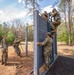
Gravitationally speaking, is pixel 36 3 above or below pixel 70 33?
above

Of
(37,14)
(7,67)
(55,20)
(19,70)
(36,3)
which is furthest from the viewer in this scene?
(36,3)

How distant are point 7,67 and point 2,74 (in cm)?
82

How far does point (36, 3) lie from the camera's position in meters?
15.4

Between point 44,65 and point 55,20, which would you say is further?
point 55,20

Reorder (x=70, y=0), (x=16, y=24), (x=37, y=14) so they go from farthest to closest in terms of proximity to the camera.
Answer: (x=16, y=24), (x=70, y=0), (x=37, y=14)

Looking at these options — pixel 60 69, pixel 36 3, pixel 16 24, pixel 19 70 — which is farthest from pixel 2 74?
pixel 16 24

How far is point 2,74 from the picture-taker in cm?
677

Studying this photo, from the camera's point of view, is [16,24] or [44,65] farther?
[16,24]

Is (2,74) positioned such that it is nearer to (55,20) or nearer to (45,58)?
(45,58)

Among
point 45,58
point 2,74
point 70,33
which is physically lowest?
point 2,74

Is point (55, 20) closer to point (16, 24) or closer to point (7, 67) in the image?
point (7, 67)

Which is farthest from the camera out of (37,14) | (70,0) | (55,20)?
(70,0)

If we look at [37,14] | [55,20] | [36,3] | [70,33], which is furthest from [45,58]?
[70,33]

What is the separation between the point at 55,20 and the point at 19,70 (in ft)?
11.6
